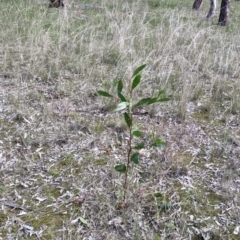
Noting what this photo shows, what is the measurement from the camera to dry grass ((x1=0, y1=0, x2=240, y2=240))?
2018 mm

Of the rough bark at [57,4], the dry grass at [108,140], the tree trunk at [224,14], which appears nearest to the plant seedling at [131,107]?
the dry grass at [108,140]

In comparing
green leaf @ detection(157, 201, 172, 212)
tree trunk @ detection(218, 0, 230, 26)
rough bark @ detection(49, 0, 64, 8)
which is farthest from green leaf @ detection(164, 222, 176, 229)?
rough bark @ detection(49, 0, 64, 8)

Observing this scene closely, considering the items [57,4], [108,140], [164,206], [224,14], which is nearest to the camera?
[164,206]

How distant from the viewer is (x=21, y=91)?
327cm

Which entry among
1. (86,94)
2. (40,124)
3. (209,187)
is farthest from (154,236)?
(86,94)

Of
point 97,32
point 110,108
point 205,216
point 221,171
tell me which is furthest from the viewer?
point 97,32

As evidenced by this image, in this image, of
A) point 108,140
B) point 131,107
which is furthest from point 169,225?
point 108,140

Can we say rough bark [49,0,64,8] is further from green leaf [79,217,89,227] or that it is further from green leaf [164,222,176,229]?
green leaf [164,222,176,229]

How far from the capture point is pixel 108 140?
2.69 meters

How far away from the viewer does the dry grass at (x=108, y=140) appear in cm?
202

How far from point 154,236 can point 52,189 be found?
26.3 inches

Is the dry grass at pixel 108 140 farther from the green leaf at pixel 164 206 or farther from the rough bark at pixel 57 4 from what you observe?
the rough bark at pixel 57 4

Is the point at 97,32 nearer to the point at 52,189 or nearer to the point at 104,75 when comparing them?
the point at 104,75

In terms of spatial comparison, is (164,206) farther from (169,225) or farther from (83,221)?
(83,221)
